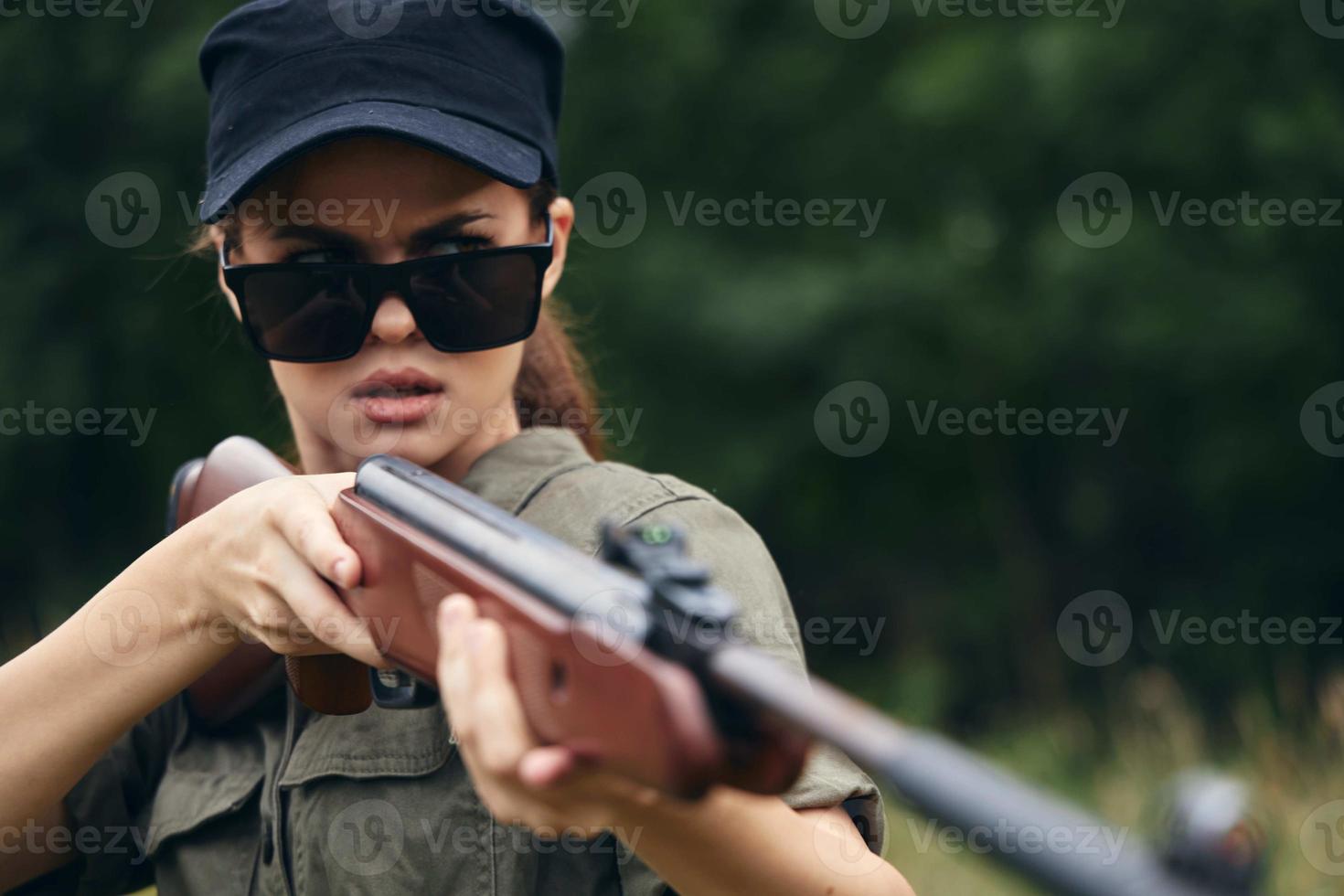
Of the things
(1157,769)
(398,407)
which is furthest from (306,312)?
(1157,769)

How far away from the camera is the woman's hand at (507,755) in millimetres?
1535

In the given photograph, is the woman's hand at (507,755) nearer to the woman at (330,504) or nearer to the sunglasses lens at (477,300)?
the woman at (330,504)

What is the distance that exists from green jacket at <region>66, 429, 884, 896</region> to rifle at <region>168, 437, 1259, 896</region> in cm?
20

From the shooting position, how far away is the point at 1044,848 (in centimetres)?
113

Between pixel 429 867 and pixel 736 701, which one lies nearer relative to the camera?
pixel 736 701

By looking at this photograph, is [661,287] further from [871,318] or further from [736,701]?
[736,701]

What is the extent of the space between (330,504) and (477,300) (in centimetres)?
52

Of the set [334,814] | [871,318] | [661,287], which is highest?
[871,318]

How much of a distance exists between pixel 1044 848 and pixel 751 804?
0.69 m

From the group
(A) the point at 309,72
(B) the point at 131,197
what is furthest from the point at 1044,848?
(B) the point at 131,197

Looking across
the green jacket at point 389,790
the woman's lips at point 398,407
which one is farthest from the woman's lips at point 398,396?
the green jacket at point 389,790

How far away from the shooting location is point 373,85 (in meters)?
2.48

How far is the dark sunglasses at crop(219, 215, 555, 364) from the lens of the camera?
251 centimetres

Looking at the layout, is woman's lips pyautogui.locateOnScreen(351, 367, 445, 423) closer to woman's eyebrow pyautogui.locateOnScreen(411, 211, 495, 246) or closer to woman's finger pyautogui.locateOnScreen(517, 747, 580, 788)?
woman's eyebrow pyautogui.locateOnScreen(411, 211, 495, 246)
